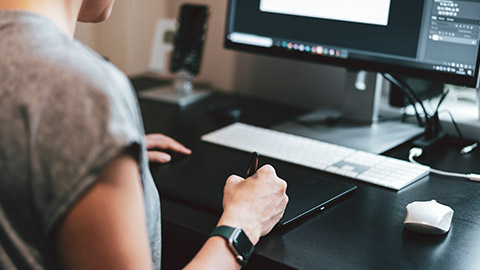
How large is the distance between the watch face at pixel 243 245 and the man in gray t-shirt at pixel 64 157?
0.18 metres

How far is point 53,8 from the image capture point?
732 millimetres

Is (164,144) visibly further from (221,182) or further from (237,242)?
(237,242)

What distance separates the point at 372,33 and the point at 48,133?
0.89m

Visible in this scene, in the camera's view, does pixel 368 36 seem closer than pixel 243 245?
No

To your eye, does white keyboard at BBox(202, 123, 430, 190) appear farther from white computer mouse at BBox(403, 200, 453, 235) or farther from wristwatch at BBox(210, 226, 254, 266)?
wristwatch at BBox(210, 226, 254, 266)

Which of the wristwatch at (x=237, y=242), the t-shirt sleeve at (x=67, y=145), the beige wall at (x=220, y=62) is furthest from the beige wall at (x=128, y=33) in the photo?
the t-shirt sleeve at (x=67, y=145)

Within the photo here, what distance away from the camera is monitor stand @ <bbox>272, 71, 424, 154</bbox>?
1378 millimetres

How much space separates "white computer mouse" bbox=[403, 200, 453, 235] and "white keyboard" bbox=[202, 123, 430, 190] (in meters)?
0.15

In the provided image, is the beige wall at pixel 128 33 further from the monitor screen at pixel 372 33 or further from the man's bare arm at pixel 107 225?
the man's bare arm at pixel 107 225

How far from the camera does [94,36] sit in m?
2.16

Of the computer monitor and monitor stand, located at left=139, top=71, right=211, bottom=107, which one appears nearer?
the computer monitor

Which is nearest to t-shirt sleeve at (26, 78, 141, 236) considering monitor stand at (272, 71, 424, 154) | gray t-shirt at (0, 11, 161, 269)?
gray t-shirt at (0, 11, 161, 269)

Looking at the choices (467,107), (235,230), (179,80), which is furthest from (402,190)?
(179,80)

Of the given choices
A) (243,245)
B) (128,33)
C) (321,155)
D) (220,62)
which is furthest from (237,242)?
(128,33)
